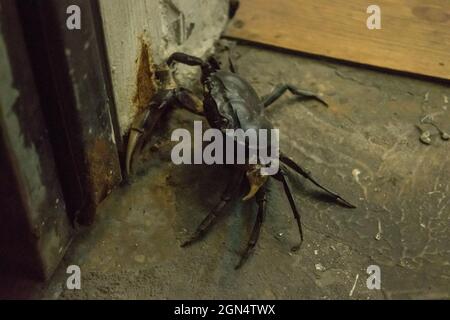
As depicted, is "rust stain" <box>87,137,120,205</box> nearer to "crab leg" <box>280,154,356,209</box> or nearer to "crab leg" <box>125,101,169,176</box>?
"crab leg" <box>125,101,169,176</box>

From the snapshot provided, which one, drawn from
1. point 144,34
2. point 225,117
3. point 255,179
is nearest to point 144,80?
point 144,34

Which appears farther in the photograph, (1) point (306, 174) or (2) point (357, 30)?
(2) point (357, 30)

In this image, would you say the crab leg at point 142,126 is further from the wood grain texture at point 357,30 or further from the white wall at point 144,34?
the wood grain texture at point 357,30

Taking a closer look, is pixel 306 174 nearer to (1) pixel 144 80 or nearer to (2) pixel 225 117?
(2) pixel 225 117

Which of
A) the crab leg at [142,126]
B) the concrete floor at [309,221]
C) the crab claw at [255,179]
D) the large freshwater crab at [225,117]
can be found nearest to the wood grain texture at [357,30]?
the concrete floor at [309,221]

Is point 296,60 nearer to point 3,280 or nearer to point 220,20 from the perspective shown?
point 220,20

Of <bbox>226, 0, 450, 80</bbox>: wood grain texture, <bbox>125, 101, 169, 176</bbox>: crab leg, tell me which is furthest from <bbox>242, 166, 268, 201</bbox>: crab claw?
<bbox>226, 0, 450, 80</bbox>: wood grain texture

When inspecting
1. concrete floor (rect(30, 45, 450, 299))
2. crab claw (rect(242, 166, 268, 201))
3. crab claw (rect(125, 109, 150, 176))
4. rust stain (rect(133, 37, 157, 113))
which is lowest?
concrete floor (rect(30, 45, 450, 299))

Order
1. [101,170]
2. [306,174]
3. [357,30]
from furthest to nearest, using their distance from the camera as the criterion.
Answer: [357,30], [306,174], [101,170]
